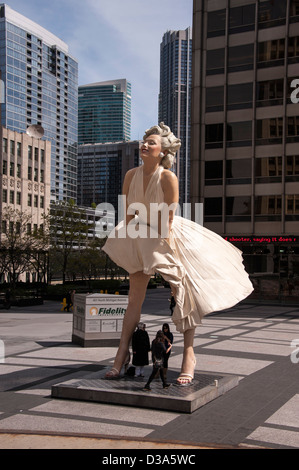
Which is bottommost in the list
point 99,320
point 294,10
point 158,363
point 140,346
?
point 99,320

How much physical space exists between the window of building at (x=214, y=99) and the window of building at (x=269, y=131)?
368 centimetres

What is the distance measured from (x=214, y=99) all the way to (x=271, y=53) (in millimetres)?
5842

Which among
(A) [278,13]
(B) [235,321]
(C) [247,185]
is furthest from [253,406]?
(A) [278,13]

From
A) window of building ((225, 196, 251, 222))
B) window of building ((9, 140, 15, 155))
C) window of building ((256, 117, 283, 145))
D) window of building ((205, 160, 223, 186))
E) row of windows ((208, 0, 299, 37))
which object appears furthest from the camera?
window of building ((9, 140, 15, 155))

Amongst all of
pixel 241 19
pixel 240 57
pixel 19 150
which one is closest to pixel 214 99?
pixel 240 57

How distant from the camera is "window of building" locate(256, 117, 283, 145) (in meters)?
42.4

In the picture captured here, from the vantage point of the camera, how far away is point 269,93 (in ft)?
140

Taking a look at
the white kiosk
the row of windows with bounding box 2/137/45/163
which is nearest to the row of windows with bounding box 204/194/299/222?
the white kiosk

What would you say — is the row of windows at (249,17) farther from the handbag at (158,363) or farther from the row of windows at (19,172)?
the row of windows at (19,172)

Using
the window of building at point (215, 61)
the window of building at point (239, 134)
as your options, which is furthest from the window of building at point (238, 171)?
the window of building at point (215, 61)

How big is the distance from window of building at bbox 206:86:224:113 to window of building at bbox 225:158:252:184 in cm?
481

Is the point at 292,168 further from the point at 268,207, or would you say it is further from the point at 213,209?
the point at 213,209

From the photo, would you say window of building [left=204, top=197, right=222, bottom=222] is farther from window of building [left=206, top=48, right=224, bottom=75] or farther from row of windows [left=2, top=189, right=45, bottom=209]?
row of windows [left=2, top=189, right=45, bottom=209]
